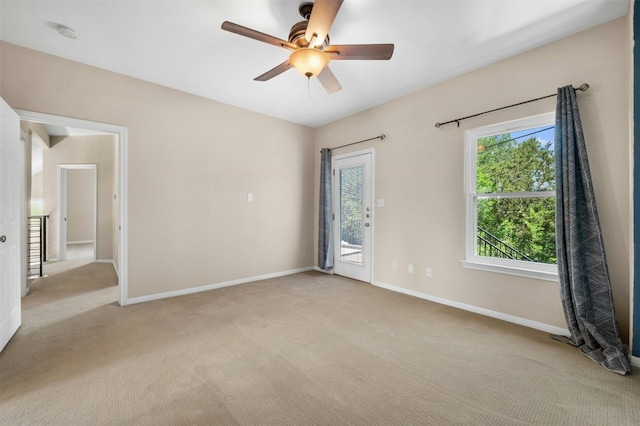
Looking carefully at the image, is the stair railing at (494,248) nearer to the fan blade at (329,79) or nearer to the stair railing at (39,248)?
the fan blade at (329,79)

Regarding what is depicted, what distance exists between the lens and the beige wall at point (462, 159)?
7.58 feet

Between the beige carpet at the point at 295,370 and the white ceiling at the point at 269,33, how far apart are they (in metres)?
2.77

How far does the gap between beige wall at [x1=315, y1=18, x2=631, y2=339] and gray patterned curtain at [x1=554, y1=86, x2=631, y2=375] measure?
16 centimetres

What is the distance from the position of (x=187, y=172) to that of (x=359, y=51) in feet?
9.20

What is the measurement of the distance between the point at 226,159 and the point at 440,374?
12.3 feet

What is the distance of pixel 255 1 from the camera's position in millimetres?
2117

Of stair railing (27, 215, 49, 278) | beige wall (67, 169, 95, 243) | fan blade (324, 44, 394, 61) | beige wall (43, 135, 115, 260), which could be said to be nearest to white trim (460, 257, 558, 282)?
fan blade (324, 44, 394, 61)

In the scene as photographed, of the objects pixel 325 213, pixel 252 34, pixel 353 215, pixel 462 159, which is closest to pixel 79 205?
pixel 325 213

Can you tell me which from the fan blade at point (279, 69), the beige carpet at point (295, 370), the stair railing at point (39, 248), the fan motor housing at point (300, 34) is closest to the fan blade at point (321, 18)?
the fan motor housing at point (300, 34)

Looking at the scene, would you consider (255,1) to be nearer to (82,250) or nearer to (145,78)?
(145,78)

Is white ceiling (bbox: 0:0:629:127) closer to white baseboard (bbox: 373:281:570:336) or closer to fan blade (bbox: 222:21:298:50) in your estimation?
fan blade (bbox: 222:21:298:50)

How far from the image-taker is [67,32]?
250cm

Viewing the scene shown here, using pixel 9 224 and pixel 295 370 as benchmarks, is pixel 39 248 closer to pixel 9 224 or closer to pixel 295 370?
pixel 9 224

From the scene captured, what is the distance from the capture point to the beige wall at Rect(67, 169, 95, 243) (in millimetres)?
8305
